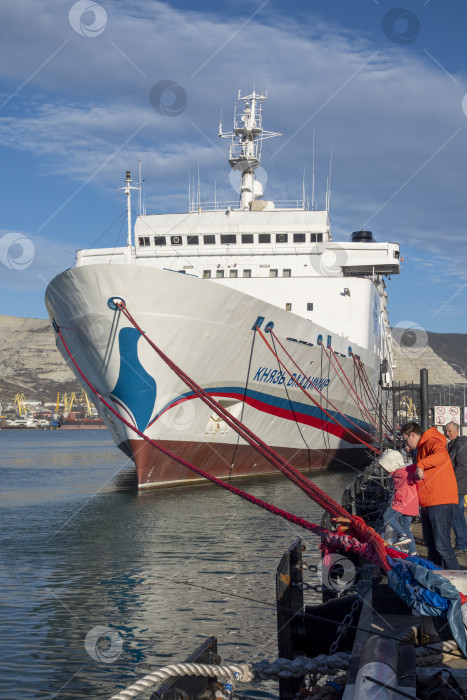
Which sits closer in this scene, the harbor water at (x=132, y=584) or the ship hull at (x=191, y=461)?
the harbor water at (x=132, y=584)

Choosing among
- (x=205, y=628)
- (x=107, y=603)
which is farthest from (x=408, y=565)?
(x=107, y=603)

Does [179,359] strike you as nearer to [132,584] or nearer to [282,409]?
[282,409]

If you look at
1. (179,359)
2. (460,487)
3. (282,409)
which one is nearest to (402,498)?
(460,487)

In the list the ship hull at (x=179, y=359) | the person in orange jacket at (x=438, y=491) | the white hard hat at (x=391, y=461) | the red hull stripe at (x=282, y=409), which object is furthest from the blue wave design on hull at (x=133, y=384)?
the person in orange jacket at (x=438, y=491)

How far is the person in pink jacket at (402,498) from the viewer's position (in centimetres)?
738

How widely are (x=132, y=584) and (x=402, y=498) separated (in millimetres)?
4376

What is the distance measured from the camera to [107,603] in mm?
8992

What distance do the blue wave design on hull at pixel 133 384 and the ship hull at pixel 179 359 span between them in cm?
2

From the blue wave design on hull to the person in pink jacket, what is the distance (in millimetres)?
10051

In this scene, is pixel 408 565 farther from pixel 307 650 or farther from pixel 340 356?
pixel 340 356

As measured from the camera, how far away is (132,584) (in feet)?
32.7

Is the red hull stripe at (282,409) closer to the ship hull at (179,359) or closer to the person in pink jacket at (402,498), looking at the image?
the ship hull at (179,359)

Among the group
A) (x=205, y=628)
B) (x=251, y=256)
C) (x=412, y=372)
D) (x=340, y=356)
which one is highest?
(x=412, y=372)

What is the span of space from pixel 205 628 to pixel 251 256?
61.1 feet
